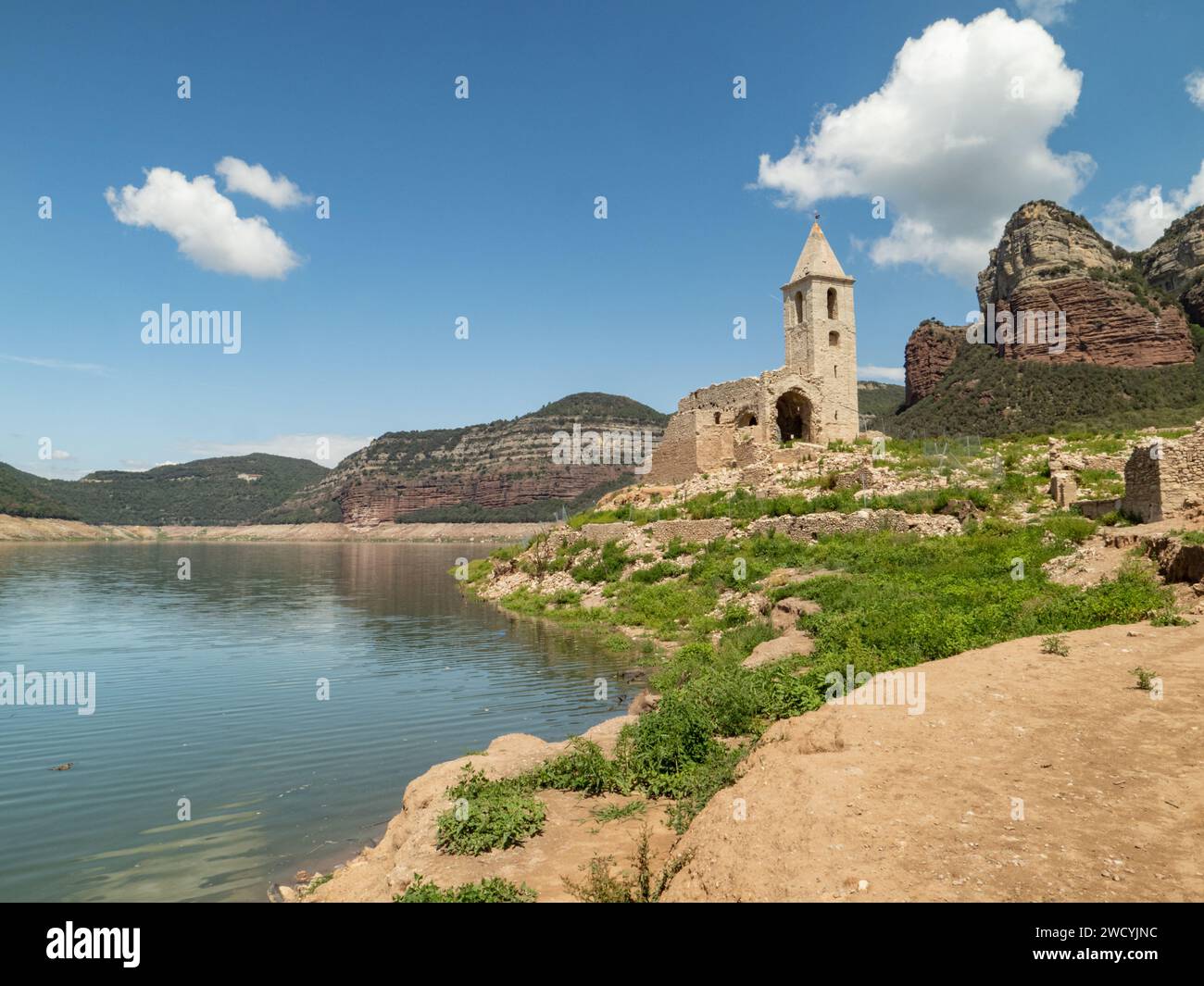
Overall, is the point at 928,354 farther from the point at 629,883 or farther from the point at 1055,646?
the point at 629,883

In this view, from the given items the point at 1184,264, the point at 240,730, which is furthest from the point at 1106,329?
the point at 240,730

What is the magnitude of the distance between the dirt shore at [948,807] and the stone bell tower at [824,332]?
2725 centimetres

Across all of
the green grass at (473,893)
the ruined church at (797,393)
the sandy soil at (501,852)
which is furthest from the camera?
the ruined church at (797,393)

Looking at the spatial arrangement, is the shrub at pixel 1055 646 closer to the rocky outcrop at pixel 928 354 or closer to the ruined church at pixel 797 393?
the ruined church at pixel 797 393

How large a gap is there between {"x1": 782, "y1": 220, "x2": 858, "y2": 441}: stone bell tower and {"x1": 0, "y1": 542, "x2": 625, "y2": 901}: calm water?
19272 millimetres

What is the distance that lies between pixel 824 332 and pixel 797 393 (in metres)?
3.36

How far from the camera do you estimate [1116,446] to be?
24.2 meters

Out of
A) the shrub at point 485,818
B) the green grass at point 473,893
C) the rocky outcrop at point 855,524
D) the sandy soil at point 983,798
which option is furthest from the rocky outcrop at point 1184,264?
the green grass at point 473,893

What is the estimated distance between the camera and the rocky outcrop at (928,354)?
277 feet

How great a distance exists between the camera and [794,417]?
122ft

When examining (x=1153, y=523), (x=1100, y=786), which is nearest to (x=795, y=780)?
(x=1100, y=786)

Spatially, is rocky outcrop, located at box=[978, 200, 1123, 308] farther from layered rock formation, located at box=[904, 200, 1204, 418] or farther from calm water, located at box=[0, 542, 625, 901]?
calm water, located at box=[0, 542, 625, 901]
